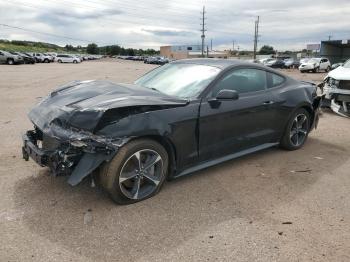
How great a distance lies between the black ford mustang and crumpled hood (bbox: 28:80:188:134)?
0.4 inches

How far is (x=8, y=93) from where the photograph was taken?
41.3 feet

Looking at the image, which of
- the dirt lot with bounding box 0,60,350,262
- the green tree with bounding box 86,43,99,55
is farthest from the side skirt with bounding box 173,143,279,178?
the green tree with bounding box 86,43,99,55

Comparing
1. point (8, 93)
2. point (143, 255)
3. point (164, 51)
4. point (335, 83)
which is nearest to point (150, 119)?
point (143, 255)

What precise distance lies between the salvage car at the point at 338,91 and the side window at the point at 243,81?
4.38 metres

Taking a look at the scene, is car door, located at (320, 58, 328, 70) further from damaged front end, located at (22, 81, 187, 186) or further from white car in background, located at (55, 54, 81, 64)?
damaged front end, located at (22, 81, 187, 186)

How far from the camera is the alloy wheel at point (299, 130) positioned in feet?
19.8

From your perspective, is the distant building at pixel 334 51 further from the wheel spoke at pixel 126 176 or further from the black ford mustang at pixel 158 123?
the wheel spoke at pixel 126 176

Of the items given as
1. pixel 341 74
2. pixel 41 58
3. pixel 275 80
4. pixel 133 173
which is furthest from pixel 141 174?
pixel 41 58

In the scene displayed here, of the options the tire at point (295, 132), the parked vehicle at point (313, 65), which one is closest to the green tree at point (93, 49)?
the parked vehicle at point (313, 65)

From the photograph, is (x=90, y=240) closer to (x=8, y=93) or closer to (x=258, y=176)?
(x=258, y=176)

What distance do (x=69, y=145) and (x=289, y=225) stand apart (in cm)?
229

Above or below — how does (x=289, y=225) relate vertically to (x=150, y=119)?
below

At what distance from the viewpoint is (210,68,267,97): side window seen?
4.76m

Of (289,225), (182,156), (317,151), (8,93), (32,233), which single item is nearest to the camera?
(32,233)
